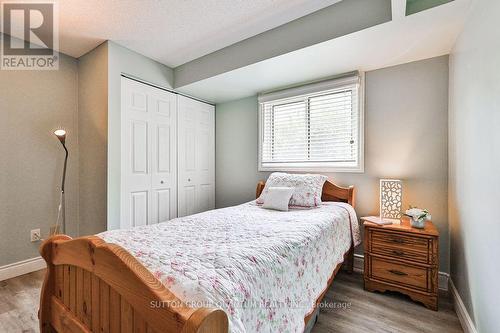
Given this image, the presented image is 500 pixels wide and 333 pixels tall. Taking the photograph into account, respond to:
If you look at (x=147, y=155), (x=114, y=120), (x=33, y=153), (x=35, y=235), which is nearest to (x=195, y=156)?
(x=147, y=155)

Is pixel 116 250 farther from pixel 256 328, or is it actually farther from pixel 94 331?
pixel 256 328

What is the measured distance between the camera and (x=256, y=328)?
36.7 inches

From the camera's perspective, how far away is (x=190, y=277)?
0.89 metres

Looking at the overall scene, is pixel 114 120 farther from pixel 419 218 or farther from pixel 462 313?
pixel 462 313

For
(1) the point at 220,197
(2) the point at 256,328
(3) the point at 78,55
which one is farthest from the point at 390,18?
(3) the point at 78,55

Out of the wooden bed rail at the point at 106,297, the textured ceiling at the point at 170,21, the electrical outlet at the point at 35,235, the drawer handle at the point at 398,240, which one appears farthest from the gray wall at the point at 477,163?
the electrical outlet at the point at 35,235

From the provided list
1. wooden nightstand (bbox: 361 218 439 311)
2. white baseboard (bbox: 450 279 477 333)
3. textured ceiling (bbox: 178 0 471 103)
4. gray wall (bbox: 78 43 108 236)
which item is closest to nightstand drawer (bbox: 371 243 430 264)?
wooden nightstand (bbox: 361 218 439 311)

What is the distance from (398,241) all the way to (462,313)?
23.3 inches

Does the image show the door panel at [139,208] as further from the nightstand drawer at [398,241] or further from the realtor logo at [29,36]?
the nightstand drawer at [398,241]

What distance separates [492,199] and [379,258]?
106cm

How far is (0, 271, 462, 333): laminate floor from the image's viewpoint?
5.36 feet

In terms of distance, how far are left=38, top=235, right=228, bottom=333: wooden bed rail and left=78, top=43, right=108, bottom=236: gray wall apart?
4.10 ft

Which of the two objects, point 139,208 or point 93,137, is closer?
point 93,137

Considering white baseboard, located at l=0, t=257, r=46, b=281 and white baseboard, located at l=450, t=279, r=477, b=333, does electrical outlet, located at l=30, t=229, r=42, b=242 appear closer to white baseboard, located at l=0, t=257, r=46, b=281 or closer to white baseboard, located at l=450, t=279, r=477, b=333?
white baseboard, located at l=0, t=257, r=46, b=281
